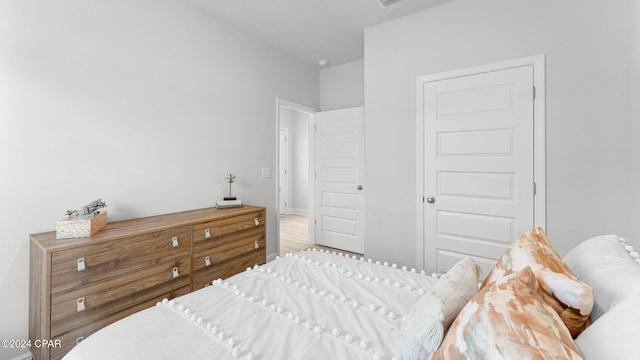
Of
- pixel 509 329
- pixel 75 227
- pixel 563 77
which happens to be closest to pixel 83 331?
pixel 75 227

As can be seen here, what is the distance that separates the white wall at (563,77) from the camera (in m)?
1.98

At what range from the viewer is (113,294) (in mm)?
1773

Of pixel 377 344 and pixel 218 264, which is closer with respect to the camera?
pixel 377 344

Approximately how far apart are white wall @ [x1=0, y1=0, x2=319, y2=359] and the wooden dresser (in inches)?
7.9

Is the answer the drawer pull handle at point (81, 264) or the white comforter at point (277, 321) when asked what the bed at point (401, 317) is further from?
the drawer pull handle at point (81, 264)

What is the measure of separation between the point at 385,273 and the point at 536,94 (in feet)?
6.62

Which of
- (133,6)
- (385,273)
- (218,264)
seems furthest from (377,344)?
(133,6)

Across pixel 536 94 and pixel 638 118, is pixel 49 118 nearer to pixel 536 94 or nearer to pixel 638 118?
pixel 536 94

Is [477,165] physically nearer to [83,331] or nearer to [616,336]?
[616,336]

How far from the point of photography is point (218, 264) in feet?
7.97

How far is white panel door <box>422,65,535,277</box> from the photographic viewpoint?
231cm

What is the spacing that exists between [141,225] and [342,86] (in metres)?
3.22

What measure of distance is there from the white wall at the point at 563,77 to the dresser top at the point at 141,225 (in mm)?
1887

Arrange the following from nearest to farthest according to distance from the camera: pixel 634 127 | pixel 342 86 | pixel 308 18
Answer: pixel 634 127, pixel 308 18, pixel 342 86
